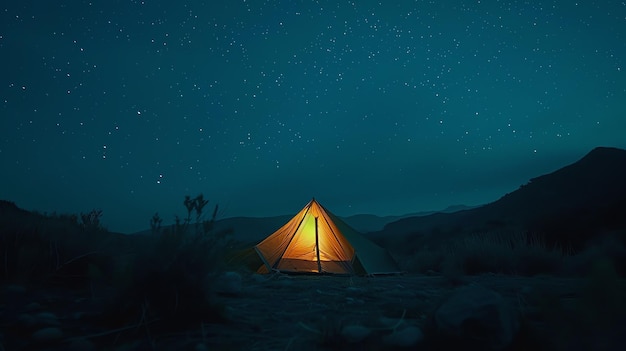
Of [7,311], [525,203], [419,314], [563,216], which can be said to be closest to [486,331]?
[419,314]

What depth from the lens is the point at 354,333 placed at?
2.57 m

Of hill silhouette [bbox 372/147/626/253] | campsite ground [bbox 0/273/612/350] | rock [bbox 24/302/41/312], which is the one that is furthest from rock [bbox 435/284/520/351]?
hill silhouette [bbox 372/147/626/253]

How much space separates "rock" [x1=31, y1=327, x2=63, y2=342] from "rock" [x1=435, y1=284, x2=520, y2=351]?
2.18 metres

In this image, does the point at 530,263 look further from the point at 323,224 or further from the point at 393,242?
the point at 393,242

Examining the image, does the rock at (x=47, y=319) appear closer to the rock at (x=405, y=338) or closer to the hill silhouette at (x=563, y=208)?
the rock at (x=405, y=338)

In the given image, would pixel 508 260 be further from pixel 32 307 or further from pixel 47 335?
pixel 47 335

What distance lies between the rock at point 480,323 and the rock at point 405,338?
0.40ft

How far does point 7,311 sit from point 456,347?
299 centimetres

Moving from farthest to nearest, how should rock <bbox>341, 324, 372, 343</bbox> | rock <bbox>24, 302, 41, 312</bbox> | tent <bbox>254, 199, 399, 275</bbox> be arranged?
1. tent <bbox>254, 199, 399, 275</bbox>
2. rock <bbox>24, 302, 41, 312</bbox>
3. rock <bbox>341, 324, 372, 343</bbox>

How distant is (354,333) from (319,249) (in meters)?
6.93

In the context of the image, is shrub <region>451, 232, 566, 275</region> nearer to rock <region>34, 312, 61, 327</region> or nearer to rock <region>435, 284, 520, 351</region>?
rock <region>435, 284, 520, 351</region>

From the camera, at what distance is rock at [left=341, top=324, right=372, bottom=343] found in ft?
8.31

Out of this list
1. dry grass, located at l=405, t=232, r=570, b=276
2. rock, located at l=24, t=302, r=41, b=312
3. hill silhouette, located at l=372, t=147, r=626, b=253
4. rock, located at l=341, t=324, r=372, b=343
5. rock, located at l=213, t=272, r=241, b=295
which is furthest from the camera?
hill silhouette, located at l=372, t=147, r=626, b=253

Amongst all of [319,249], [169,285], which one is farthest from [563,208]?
[169,285]
